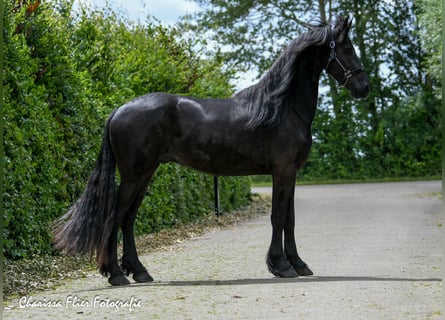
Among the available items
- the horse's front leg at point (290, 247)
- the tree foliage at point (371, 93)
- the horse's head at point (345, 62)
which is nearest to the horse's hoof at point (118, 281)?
the horse's front leg at point (290, 247)

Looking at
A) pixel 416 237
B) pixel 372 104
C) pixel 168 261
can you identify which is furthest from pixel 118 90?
pixel 372 104

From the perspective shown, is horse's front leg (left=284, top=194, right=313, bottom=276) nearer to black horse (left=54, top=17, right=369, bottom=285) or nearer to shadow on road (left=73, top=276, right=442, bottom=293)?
black horse (left=54, top=17, right=369, bottom=285)

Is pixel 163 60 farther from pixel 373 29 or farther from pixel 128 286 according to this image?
pixel 373 29

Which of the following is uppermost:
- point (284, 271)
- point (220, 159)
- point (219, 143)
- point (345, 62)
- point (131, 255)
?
point (345, 62)

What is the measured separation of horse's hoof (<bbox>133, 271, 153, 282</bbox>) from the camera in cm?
763

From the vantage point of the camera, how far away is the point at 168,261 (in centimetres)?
937

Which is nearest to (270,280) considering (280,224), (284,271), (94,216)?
(284,271)

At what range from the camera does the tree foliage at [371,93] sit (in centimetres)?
3219

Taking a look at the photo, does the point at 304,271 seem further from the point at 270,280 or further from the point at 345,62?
the point at 345,62

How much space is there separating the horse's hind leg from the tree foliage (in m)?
23.6

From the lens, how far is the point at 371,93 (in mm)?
33594

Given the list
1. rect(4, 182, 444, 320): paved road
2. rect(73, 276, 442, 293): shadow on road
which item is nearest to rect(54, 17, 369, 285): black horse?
rect(73, 276, 442, 293): shadow on road

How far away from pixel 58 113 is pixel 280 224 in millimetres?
3409

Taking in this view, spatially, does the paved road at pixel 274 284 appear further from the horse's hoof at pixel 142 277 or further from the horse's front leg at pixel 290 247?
the horse's front leg at pixel 290 247
